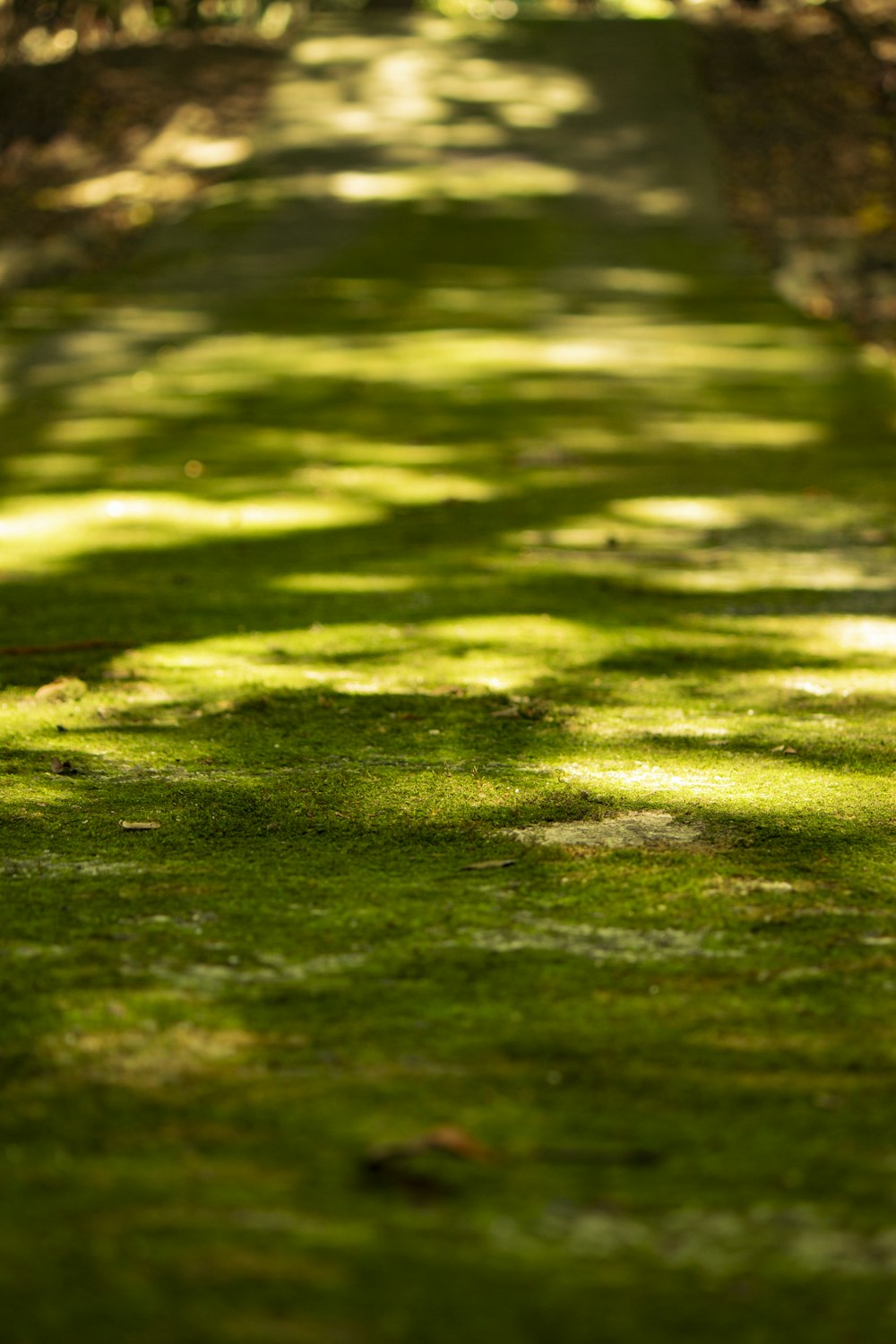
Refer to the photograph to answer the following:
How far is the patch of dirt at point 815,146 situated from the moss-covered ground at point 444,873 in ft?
15.4

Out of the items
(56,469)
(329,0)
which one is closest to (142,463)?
(56,469)

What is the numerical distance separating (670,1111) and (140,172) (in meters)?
16.8

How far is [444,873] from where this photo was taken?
2.97 m

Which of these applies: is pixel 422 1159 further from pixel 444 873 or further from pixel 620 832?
pixel 620 832

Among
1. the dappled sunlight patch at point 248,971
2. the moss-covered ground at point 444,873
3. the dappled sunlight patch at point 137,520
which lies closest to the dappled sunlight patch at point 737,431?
the moss-covered ground at point 444,873

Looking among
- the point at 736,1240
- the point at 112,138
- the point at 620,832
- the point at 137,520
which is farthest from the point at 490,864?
the point at 112,138

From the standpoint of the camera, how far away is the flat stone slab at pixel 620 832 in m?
3.11

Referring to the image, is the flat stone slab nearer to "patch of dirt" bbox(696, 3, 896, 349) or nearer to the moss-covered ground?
the moss-covered ground

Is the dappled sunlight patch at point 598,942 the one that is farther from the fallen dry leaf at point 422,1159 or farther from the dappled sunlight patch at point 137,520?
the dappled sunlight patch at point 137,520

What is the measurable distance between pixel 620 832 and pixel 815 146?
1646 cm

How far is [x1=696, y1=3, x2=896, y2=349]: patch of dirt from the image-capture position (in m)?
13.3

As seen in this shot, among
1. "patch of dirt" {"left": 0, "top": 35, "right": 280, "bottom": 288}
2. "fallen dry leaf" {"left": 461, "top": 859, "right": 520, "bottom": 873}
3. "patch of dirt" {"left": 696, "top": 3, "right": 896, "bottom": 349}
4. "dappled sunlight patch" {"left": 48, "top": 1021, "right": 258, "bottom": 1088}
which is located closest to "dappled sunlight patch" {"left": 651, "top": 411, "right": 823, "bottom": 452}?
"patch of dirt" {"left": 696, "top": 3, "right": 896, "bottom": 349}

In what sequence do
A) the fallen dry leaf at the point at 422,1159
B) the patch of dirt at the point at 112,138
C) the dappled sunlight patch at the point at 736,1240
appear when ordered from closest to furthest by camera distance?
the dappled sunlight patch at the point at 736,1240 < the fallen dry leaf at the point at 422,1159 < the patch of dirt at the point at 112,138

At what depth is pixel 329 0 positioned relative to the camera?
32.9 m
